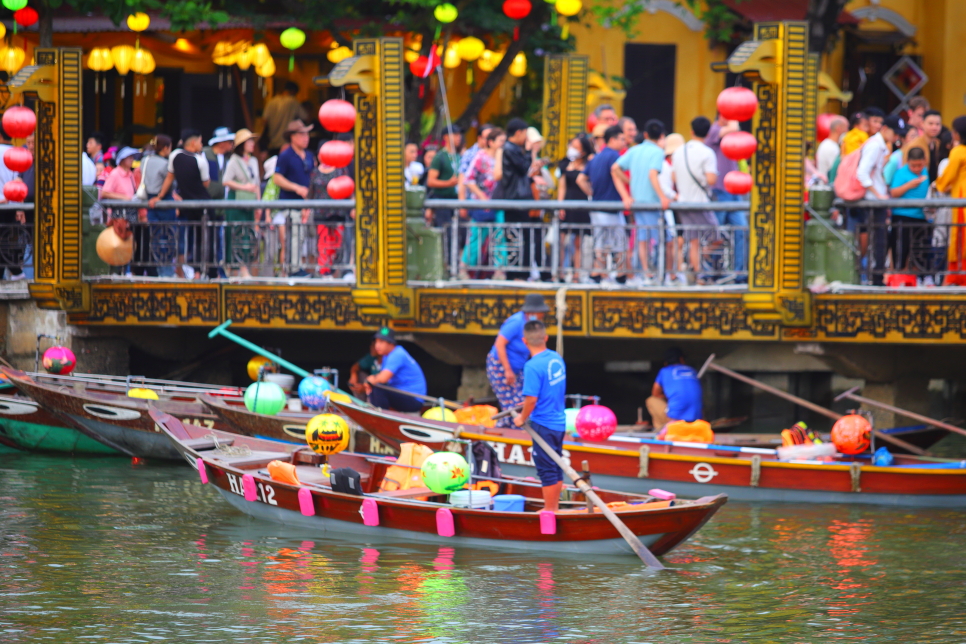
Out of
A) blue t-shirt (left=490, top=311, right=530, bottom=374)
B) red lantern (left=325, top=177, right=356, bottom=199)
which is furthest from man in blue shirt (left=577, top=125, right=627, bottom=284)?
red lantern (left=325, top=177, right=356, bottom=199)

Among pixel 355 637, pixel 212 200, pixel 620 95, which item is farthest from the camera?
pixel 620 95

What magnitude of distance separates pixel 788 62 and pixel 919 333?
9.87 feet

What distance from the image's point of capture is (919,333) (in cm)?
1416

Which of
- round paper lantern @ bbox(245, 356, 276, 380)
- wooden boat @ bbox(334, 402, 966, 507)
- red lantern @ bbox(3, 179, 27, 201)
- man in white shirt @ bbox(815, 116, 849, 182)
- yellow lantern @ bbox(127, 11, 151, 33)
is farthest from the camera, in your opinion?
yellow lantern @ bbox(127, 11, 151, 33)

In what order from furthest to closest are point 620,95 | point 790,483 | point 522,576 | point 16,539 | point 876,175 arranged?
point 620,95 < point 876,175 < point 790,483 < point 16,539 < point 522,576

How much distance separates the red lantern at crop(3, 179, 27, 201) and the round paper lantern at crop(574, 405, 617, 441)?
7.65m

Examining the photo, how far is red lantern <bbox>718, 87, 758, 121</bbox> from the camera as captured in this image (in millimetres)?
13688

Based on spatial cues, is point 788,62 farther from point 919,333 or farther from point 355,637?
point 355,637

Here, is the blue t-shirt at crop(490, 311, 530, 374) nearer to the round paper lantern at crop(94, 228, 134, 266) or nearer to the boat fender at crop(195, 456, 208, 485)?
the boat fender at crop(195, 456, 208, 485)

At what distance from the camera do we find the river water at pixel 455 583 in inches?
348

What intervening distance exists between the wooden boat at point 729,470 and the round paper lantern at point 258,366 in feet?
10.1

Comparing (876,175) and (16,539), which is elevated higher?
(876,175)

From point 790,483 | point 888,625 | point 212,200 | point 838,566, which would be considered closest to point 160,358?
point 212,200

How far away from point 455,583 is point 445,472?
1247 mm
